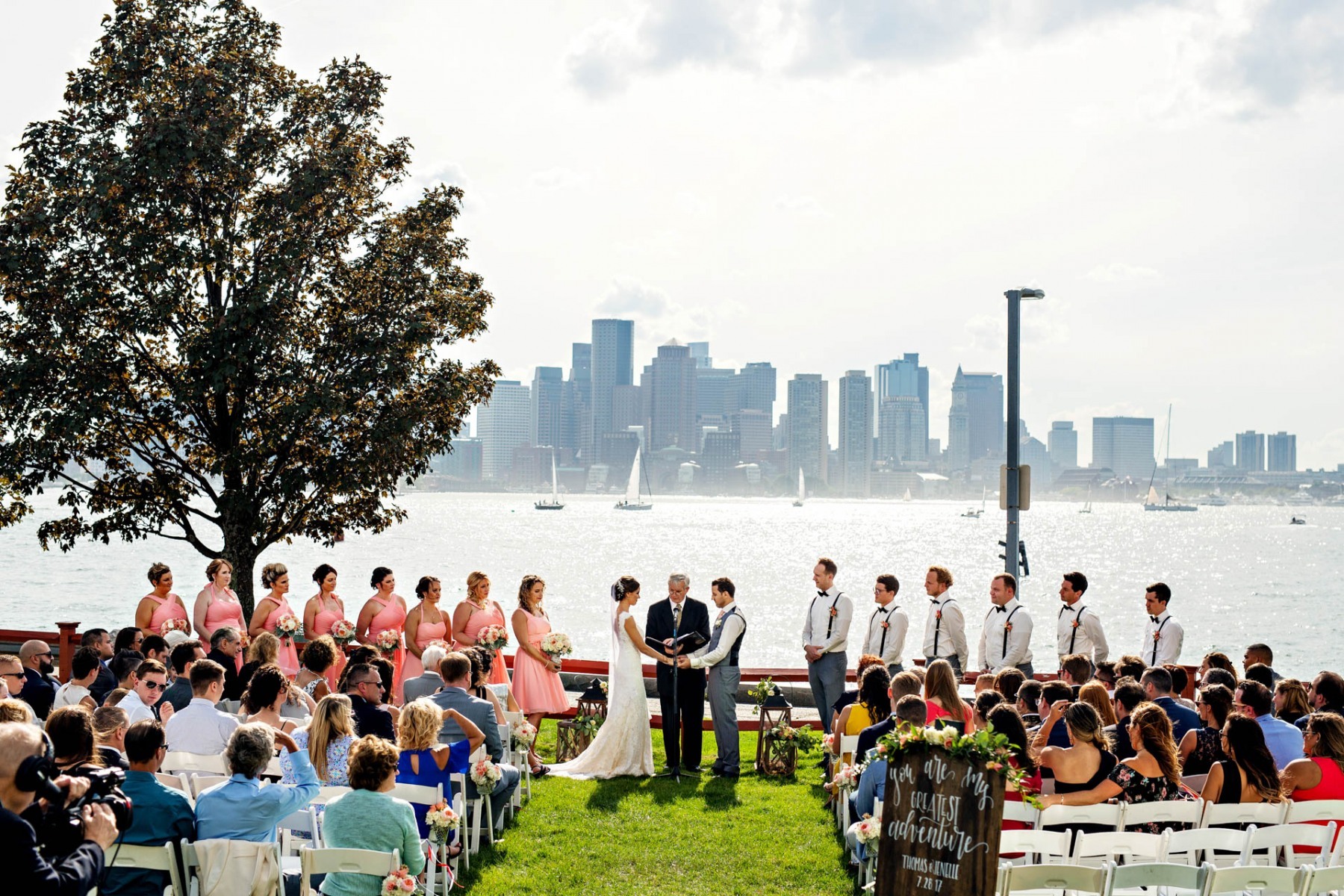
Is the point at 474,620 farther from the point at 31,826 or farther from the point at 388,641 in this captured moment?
the point at 31,826

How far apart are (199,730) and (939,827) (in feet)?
15.8

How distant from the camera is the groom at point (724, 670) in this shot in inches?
442

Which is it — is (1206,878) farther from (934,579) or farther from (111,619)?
(111,619)

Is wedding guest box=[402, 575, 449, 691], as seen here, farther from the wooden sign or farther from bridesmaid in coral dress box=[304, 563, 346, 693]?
the wooden sign

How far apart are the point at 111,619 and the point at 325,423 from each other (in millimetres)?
46949

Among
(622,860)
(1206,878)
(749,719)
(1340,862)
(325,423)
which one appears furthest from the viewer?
(325,423)

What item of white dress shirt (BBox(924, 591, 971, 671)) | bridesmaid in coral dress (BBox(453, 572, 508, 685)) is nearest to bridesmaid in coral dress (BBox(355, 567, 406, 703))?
bridesmaid in coral dress (BBox(453, 572, 508, 685))

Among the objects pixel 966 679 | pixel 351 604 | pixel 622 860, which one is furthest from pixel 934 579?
pixel 351 604

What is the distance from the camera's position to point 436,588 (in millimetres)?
11883

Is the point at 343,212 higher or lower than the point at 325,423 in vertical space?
higher

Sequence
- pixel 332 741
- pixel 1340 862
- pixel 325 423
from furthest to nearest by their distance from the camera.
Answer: pixel 325 423, pixel 332 741, pixel 1340 862

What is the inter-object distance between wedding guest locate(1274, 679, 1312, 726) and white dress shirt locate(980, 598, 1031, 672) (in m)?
2.83

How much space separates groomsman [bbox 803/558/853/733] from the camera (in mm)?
11750

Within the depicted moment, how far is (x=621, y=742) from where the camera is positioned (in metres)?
11.6
